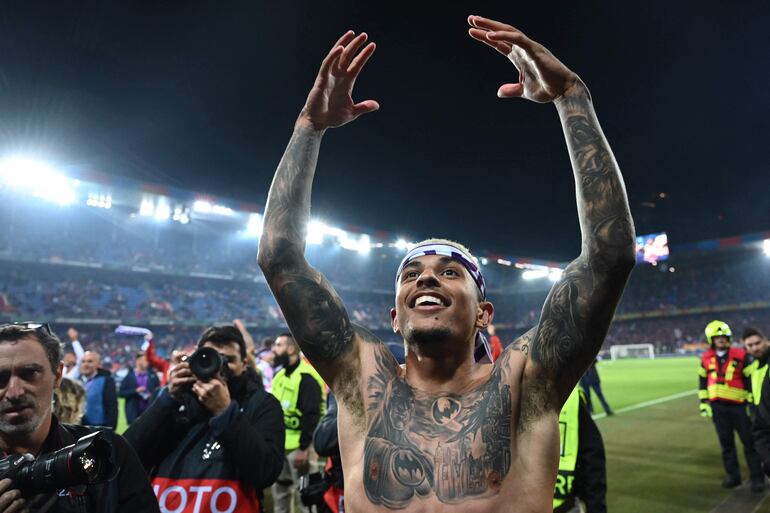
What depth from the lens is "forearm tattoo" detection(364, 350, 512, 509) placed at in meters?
1.93

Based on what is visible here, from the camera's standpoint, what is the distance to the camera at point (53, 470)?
1.76 meters

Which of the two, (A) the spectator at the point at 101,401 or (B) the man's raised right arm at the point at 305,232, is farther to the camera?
(A) the spectator at the point at 101,401

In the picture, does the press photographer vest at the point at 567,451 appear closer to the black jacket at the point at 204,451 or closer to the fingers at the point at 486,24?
the black jacket at the point at 204,451

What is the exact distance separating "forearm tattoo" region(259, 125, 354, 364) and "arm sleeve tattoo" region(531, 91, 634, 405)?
0.82m

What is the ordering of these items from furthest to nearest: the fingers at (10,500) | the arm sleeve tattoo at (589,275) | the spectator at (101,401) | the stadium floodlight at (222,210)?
1. the stadium floodlight at (222,210)
2. the spectator at (101,401)
3. the arm sleeve tattoo at (589,275)
4. the fingers at (10,500)

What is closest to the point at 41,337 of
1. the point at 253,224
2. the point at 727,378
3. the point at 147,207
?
the point at 727,378

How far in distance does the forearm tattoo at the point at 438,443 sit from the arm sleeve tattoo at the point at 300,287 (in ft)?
0.88

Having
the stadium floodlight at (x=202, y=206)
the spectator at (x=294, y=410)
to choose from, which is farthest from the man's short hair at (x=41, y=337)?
the stadium floodlight at (x=202, y=206)

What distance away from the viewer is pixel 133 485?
2305mm

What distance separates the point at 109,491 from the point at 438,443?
139cm

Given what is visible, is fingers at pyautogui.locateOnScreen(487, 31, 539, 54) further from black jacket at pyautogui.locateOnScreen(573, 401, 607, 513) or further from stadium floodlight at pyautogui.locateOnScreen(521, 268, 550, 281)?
stadium floodlight at pyautogui.locateOnScreen(521, 268, 550, 281)

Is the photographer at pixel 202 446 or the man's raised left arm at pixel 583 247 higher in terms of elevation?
the man's raised left arm at pixel 583 247

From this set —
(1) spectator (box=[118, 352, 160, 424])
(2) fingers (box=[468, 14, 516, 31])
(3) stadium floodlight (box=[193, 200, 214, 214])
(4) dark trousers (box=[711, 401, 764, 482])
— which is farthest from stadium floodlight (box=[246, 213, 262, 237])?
(2) fingers (box=[468, 14, 516, 31])

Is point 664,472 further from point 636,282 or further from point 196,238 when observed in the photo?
point 636,282
